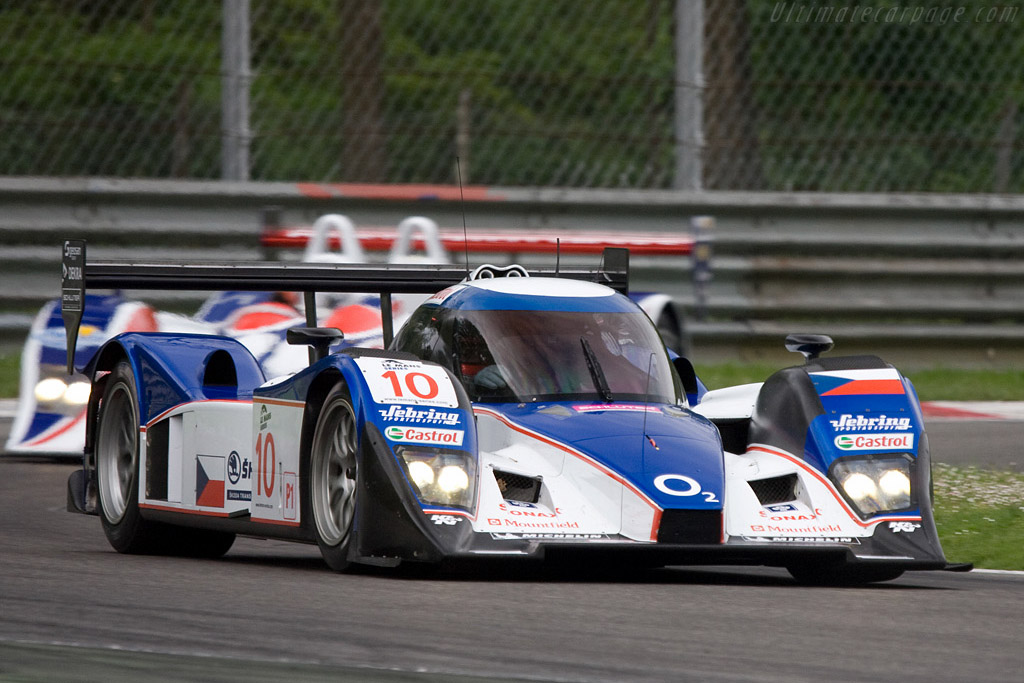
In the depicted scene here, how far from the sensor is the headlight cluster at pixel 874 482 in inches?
243

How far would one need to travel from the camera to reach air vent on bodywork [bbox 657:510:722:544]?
577 cm

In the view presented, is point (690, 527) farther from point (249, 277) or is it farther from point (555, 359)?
point (249, 277)

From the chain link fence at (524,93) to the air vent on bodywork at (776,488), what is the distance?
694 cm

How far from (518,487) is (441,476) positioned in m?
0.30

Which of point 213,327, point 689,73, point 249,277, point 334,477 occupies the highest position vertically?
point 689,73

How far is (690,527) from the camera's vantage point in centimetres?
579

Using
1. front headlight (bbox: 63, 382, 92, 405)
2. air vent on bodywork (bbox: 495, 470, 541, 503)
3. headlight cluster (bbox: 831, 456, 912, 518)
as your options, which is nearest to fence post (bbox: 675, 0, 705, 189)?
front headlight (bbox: 63, 382, 92, 405)

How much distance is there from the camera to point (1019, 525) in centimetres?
771

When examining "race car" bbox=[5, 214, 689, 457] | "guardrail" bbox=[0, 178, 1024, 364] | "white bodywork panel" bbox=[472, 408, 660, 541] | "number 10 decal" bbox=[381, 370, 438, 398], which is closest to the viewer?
"white bodywork panel" bbox=[472, 408, 660, 541]

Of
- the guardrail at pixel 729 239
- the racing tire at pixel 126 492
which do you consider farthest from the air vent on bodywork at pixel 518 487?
the guardrail at pixel 729 239

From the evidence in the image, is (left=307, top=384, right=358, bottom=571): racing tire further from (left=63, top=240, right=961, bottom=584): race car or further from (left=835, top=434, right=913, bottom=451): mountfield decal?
(left=835, top=434, right=913, bottom=451): mountfield decal

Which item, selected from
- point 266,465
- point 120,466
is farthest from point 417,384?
point 120,466

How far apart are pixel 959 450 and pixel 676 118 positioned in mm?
3650

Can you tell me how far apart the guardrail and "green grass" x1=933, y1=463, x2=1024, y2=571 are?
4.06 meters
